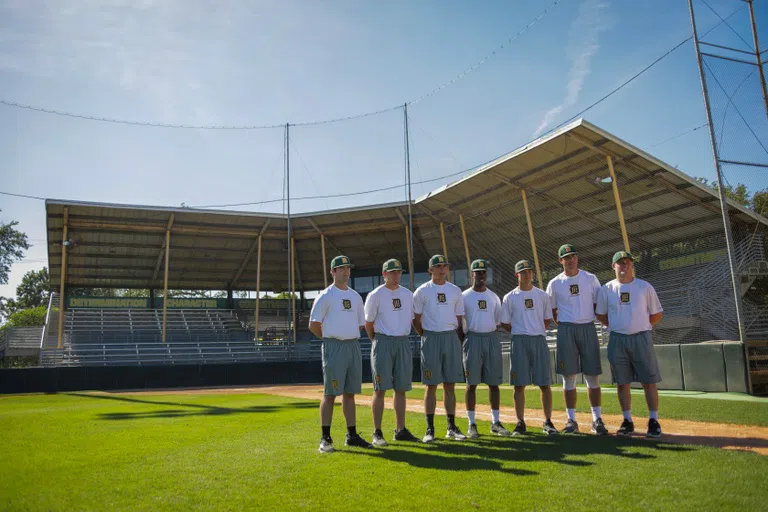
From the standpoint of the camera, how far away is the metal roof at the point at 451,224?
18.1 meters

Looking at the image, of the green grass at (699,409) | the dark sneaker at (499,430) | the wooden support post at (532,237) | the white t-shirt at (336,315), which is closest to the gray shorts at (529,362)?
the dark sneaker at (499,430)

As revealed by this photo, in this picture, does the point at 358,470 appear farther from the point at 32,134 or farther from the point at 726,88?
the point at 32,134

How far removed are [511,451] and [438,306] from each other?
5.84ft

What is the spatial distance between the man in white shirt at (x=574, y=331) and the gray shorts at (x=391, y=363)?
1.76 metres

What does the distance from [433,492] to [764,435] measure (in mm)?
3970

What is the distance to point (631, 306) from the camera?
609cm

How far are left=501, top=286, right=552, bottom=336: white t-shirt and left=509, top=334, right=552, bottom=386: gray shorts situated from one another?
0.09 m

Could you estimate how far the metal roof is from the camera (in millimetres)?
18125

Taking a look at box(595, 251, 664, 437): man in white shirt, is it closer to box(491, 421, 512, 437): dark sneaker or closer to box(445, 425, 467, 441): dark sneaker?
box(491, 421, 512, 437): dark sneaker

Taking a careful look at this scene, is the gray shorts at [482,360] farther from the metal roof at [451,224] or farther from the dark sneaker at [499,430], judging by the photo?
the metal roof at [451,224]

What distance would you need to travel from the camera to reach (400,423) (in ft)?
19.6

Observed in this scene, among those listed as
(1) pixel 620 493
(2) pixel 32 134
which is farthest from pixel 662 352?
(2) pixel 32 134

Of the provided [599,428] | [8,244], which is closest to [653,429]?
[599,428]

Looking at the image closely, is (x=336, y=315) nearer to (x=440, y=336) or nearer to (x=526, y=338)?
(x=440, y=336)
